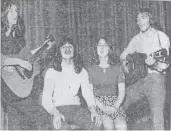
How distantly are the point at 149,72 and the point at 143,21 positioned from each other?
0.65 meters

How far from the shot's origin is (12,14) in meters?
4.35

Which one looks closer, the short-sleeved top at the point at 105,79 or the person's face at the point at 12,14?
the person's face at the point at 12,14

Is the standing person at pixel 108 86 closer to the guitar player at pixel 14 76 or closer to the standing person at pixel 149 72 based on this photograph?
the standing person at pixel 149 72

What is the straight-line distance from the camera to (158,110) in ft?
15.1

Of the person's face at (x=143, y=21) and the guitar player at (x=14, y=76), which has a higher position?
the person's face at (x=143, y=21)

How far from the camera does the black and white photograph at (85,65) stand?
4312 millimetres

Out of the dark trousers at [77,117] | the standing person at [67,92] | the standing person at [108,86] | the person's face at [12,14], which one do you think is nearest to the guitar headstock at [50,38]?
the standing person at [67,92]

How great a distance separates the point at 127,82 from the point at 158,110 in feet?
1.74

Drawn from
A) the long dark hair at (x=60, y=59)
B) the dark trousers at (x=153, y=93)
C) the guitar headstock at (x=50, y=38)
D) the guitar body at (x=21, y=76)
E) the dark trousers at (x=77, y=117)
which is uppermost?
the guitar headstock at (x=50, y=38)

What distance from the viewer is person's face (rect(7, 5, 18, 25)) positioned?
171 inches

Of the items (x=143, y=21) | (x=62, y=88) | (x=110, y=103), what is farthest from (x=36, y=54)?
(x=143, y=21)

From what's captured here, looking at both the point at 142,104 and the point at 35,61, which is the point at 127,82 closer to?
the point at 142,104

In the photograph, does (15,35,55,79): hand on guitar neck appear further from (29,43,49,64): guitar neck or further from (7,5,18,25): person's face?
(7,5,18,25): person's face

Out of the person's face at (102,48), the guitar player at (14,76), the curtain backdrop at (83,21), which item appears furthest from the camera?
the person's face at (102,48)
